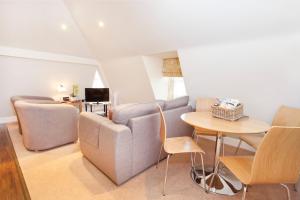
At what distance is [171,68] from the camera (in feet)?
13.4

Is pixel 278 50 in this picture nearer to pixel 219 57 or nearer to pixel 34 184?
pixel 219 57

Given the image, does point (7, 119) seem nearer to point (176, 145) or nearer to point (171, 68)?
point (171, 68)

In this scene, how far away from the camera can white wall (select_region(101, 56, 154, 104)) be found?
4.25m

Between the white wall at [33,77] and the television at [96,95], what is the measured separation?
530 mm

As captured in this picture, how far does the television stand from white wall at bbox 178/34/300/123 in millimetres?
2794

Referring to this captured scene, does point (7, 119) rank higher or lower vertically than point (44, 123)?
lower

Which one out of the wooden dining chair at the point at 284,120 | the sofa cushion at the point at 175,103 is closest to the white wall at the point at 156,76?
the sofa cushion at the point at 175,103

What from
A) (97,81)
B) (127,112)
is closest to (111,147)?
(127,112)

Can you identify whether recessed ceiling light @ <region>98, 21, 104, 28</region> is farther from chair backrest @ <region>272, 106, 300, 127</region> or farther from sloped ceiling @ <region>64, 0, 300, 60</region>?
chair backrest @ <region>272, 106, 300, 127</region>

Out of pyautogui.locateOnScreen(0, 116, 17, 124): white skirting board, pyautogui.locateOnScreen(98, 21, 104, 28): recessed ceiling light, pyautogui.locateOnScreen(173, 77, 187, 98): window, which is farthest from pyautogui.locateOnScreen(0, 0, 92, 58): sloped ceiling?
pyautogui.locateOnScreen(173, 77, 187, 98): window

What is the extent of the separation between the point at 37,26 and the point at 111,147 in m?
3.58

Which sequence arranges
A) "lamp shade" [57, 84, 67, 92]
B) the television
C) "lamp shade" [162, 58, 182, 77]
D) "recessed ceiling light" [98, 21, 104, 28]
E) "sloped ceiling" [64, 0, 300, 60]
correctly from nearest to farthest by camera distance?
1. "sloped ceiling" [64, 0, 300, 60]
2. "recessed ceiling light" [98, 21, 104, 28]
3. "lamp shade" [162, 58, 182, 77]
4. "lamp shade" [57, 84, 67, 92]
5. the television

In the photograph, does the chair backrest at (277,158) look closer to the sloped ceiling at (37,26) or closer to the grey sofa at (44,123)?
the grey sofa at (44,123)

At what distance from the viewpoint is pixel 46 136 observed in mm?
2635
